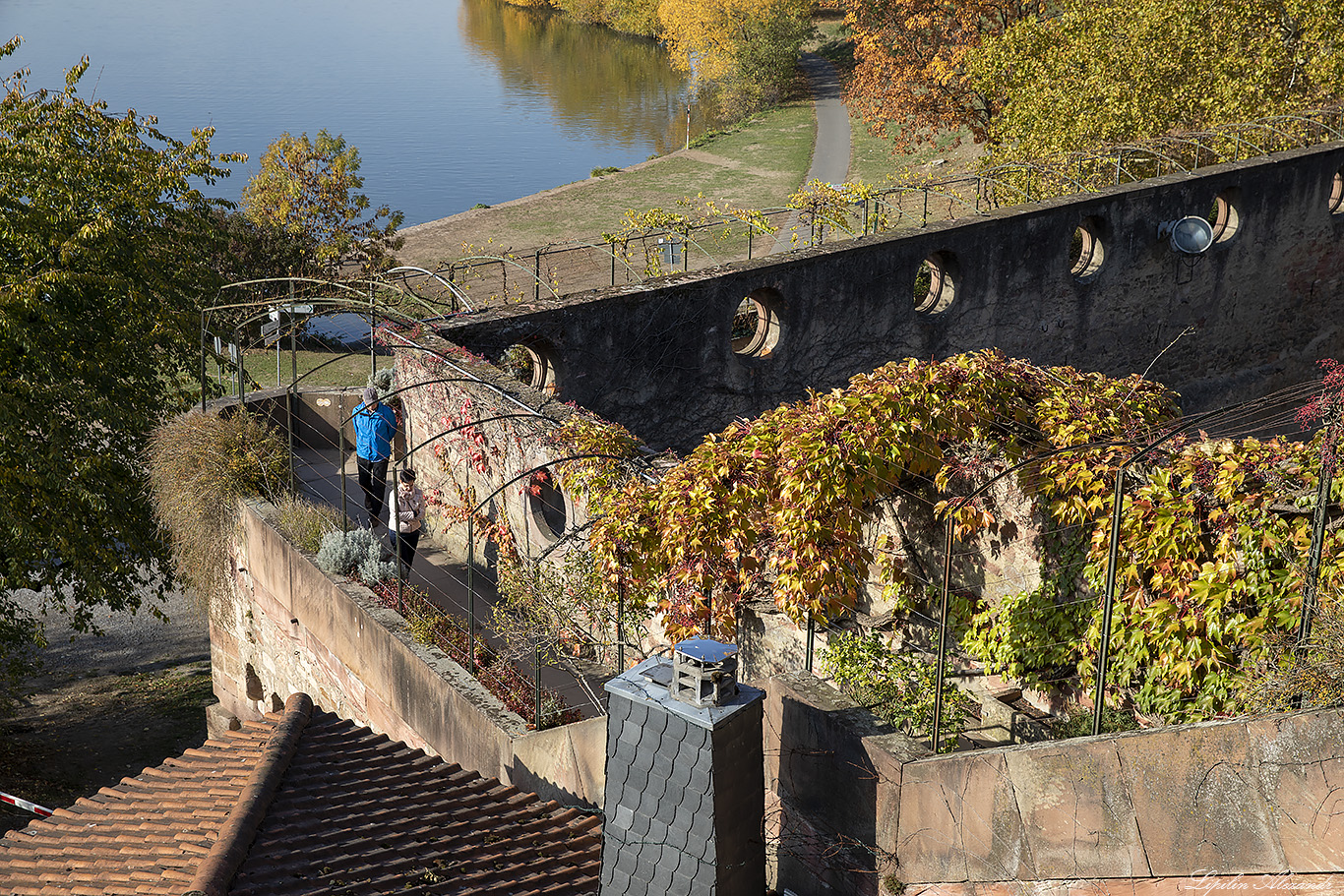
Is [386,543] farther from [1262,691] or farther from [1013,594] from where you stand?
[1262,691]

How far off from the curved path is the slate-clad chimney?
2495 cm

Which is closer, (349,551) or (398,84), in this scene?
(349,551)

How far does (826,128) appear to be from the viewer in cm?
4788

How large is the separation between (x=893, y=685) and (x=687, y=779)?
126cm

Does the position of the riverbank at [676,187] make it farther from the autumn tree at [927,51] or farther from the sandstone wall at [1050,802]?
the sandstone wall at [1050,802]

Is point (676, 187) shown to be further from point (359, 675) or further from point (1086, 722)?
point (1086, 722)

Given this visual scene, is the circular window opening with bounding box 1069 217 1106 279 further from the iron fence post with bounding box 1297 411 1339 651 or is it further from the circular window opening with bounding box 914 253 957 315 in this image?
the iron fence post with bounding box 1297 411 1339 651

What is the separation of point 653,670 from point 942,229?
7557mm

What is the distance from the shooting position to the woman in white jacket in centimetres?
913

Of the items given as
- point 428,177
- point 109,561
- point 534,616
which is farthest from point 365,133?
point 534,616

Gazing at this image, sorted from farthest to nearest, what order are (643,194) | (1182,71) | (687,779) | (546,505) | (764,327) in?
(643,194), (1182,71), (764,327), (546,505), (687,779)

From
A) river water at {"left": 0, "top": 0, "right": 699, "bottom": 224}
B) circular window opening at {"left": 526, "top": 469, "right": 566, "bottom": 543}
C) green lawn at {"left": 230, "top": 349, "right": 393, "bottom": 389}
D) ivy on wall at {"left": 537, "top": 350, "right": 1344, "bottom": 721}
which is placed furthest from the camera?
river water at {"left": 0, "top": 0, "right": 699, "bottom": 224}

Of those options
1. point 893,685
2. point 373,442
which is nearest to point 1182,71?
point 373,442

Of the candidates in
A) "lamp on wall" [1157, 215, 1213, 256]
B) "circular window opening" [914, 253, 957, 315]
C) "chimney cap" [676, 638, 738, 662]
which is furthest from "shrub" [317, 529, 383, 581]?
"lamp on wall" [1157, 215, 1213, 256]
